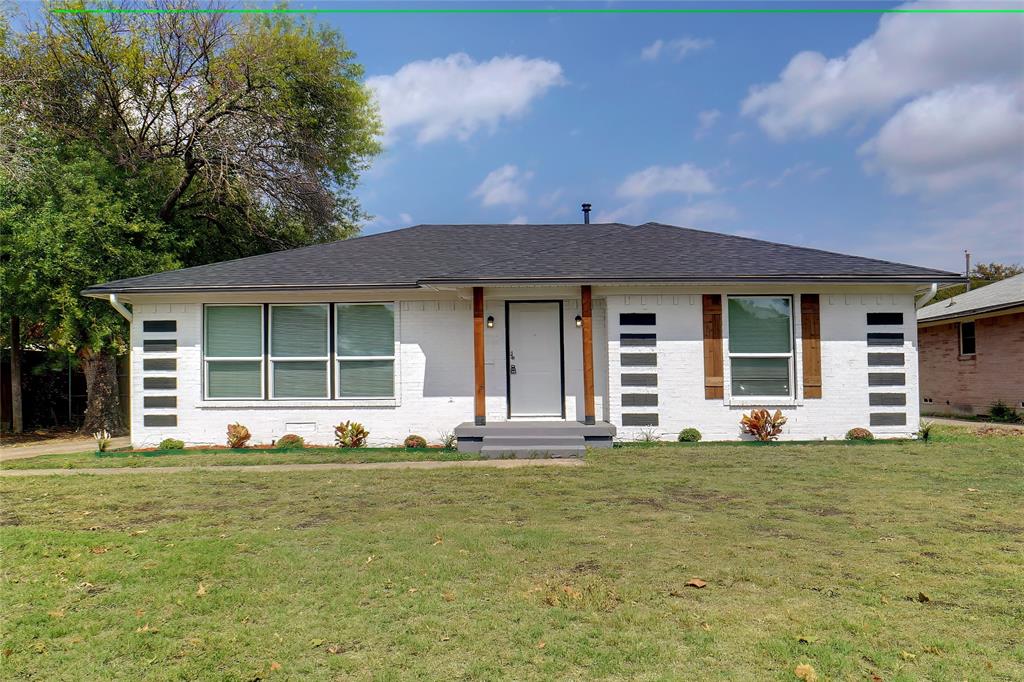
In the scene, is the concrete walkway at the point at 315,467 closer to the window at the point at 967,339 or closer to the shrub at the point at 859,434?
the shrub at the point at 859,434

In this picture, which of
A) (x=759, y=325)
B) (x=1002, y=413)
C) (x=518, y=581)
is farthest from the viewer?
(x=1002, y=413)

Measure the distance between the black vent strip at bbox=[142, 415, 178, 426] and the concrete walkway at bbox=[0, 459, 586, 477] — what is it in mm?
2188

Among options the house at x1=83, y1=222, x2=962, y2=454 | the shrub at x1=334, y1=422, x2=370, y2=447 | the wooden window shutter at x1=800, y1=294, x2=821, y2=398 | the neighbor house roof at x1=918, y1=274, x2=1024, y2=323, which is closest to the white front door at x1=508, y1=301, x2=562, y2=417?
the house at x1=83, y1=222, x2=962, y2=454

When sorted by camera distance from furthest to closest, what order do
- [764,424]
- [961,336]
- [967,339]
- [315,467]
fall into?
[961,336] < [967,339] < [764,424] < [315,467]

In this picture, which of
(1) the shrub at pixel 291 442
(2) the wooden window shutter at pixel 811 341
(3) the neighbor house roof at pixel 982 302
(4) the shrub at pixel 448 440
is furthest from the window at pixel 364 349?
(3) the neighbor house roof at pixel 982 302

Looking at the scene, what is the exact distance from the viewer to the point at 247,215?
17484 mm

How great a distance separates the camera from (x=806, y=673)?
2.83 meters

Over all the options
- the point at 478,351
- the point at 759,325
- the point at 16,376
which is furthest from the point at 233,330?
the point at 759,325

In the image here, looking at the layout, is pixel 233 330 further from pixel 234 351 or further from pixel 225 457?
pixel 225 457

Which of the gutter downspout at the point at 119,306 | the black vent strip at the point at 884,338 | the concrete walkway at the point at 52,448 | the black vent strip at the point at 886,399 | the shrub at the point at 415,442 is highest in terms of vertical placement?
the gutter downspout at the point at 119,306

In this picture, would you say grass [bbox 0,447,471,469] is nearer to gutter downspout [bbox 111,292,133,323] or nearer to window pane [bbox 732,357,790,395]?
gutter downspout [bbox 111,292,133,323]

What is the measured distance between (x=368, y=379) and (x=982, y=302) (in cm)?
1756

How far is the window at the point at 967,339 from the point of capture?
17.6m

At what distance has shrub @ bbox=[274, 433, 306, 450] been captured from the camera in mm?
11039
